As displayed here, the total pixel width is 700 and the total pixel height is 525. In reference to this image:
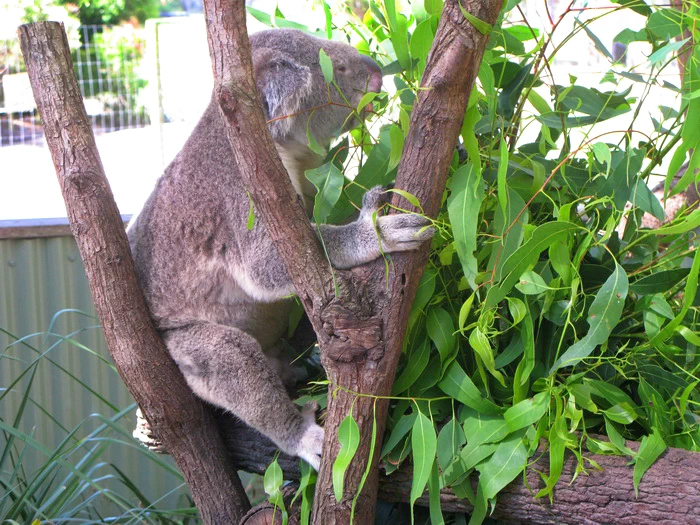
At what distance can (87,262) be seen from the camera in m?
2.05

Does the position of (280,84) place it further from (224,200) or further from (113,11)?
(113,11)

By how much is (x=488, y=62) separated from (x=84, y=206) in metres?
1.14

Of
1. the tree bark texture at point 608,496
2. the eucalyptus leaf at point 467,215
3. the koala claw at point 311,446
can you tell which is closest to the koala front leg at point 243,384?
the koala claw at point 311,446

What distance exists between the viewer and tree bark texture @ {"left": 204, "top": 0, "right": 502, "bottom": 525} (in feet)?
5.08

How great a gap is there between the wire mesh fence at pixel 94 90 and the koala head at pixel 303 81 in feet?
12.7

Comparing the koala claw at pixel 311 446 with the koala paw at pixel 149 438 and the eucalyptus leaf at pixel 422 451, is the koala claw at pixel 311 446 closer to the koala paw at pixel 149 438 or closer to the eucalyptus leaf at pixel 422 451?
the eucalyptus leaf at pixel 422 451

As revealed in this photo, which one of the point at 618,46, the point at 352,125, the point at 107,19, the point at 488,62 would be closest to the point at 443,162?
the point at 488,62

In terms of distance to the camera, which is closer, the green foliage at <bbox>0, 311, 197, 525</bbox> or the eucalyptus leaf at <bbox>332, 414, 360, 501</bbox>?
the eucalyptus leaf at <bbox>332, 414, 360, 501</bbox>

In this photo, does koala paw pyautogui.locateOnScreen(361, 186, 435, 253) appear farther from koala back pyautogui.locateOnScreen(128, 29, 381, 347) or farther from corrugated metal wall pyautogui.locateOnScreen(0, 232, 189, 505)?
corrugated metal wall pyautogui.locateOnScreen(0, 232, 189, 505)

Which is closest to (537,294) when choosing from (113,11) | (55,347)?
(55,347)

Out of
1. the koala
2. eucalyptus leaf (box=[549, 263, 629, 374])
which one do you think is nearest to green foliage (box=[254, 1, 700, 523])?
eucalyptus leaf (box=[549, 263, 629, 374])

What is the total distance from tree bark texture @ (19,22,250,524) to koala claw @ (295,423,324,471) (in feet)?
1.05

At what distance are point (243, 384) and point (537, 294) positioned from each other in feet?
2.81

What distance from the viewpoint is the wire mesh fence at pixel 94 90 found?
250 inches
